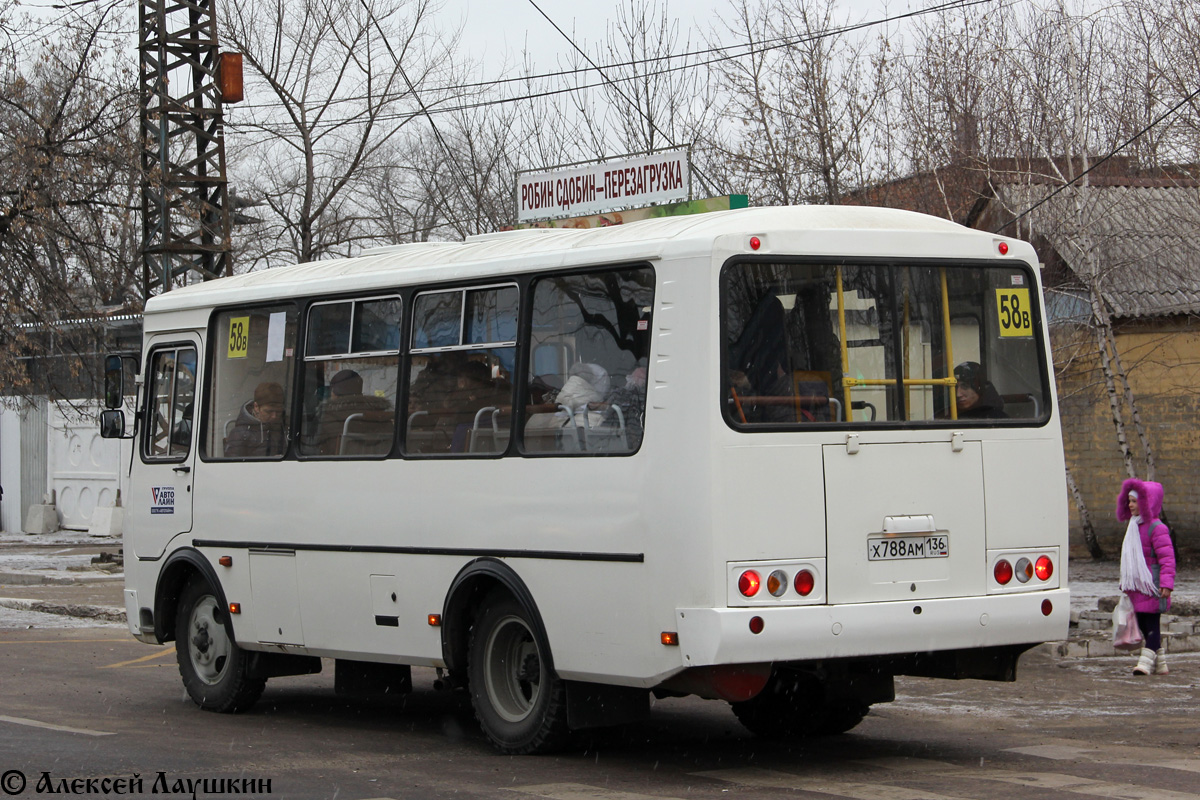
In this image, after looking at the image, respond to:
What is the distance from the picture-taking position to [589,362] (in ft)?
26.9

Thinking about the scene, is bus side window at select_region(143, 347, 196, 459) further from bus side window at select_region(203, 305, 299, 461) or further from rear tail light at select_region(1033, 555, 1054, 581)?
rear tail light at select_region(1033, 555, 1054, 581)

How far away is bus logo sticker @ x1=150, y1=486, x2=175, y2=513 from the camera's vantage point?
36.4 feet

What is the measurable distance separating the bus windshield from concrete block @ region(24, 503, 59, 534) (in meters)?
26.9

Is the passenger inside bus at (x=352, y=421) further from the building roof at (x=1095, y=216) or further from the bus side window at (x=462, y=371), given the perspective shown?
the building roof at (x=1095, y=216)

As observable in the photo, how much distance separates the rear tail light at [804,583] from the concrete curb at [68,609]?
39.4 feet

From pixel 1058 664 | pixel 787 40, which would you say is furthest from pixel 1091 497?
pixel 1058 664

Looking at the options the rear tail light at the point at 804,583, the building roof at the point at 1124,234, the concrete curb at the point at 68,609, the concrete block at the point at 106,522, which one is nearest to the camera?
the rear tail light at the point at 804,583

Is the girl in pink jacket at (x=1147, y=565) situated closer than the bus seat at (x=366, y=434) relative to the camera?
No

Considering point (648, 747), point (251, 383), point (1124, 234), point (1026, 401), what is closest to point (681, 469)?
point (1026, 401)

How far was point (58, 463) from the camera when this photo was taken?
104ft

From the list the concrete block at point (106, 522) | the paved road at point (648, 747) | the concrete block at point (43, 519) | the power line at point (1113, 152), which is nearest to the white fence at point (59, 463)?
the concrete block at point (43, 519)

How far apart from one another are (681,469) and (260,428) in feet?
13.0

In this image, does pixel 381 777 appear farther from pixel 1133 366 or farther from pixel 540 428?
pixel 1133 366

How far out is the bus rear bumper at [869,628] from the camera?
7305mm
